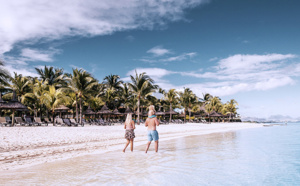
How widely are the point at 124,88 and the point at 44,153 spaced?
3672cm

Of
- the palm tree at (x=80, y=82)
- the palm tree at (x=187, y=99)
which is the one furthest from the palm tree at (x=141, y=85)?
the palm tree at (x=187, y=99)

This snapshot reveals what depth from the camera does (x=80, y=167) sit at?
553 centimetres

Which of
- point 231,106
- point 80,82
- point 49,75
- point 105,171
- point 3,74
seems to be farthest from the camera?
point 231,106

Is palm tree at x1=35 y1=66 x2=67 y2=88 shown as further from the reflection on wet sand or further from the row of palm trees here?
the reflection on wet sand

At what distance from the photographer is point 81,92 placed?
2797 centimetres

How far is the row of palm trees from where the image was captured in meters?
27.5

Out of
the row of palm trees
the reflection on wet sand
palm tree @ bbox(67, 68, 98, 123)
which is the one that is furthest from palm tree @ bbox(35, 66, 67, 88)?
the reflection on wet sand

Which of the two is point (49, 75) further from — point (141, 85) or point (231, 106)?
point (231, 106)

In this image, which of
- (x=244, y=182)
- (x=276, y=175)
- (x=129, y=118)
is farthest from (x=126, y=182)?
(x=276, y=175)

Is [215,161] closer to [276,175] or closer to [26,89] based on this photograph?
[276,175]

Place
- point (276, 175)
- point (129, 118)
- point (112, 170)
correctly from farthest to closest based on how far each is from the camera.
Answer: point (129, 118) → point (276, 175) → point (112, 170)

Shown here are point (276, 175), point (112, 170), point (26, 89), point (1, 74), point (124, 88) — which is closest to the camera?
point (112, 170)

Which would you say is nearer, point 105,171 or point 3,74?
point 105,171

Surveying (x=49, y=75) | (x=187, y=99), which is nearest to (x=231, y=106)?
(x=187, y=99)
